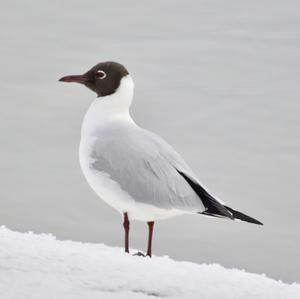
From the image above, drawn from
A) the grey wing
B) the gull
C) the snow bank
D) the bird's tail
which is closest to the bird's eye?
the gull

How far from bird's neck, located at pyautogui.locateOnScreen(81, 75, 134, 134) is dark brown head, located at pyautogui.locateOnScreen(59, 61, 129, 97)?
0.03 metres

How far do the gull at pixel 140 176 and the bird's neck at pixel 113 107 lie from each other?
11 millimetres

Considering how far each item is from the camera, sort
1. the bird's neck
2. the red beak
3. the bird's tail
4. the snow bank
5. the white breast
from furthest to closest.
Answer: the red beak
the bird's neck
the white breast
the bird's tail
the snow bank

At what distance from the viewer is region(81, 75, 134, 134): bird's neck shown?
15.9 feet

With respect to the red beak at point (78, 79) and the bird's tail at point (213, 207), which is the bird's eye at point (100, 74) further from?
the bird's tail at point (213, 207)

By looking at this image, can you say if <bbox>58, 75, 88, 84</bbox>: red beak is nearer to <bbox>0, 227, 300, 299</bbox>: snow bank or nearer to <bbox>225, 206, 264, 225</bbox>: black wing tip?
<bbox>0, 227, 300, 299</bbox>: snow bank

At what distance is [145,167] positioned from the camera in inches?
182

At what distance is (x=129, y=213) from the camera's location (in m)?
4.66

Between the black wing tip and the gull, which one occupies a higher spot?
the gull

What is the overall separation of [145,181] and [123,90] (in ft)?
1.87

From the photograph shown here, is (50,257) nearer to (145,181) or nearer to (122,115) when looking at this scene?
(145,181)

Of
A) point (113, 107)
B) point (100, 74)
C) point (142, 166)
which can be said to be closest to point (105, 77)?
point (100, 74)

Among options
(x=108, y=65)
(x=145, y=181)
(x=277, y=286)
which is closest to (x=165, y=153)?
(x=145, y=181)

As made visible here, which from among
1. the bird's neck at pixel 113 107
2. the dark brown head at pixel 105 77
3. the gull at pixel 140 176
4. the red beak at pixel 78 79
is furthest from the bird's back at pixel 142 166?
the red beak at pixel 78 79
